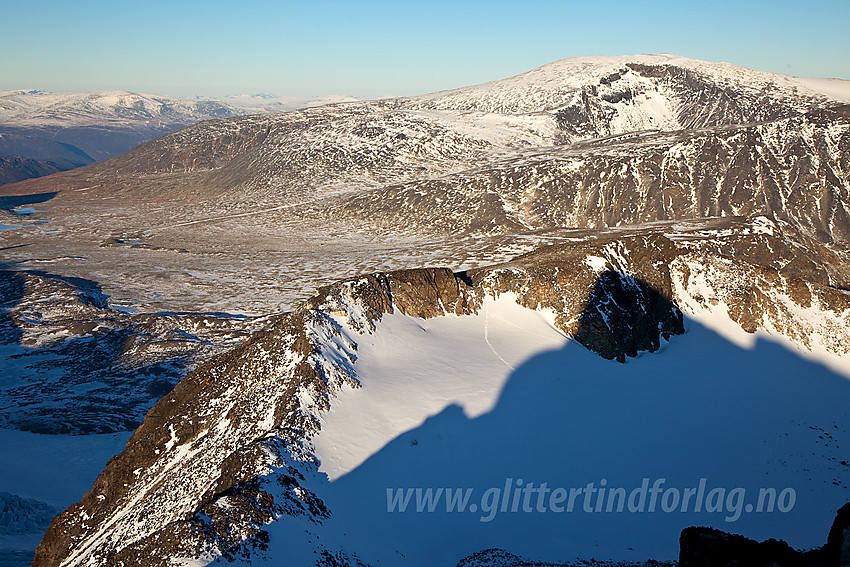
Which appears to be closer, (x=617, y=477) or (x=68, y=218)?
(x=617, y=477)

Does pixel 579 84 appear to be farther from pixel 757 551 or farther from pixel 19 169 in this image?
pixel 19 169

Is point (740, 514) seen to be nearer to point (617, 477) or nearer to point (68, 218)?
point (617, 477)

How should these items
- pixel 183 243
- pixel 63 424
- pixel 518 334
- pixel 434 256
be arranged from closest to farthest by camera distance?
pixel 518 334
pixel 63 424
pixel 434 256
pixel 183 243

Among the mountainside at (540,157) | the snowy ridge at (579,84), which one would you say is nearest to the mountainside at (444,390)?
the mountainside at (540,157)

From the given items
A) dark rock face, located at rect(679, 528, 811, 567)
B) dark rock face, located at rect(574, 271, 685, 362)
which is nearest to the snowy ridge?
dark rock face, located at rect(574, 271, 685, 362)

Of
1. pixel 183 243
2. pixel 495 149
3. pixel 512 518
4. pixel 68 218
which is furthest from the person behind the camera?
pixel 495 149

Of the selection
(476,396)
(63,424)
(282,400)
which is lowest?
(63,424)

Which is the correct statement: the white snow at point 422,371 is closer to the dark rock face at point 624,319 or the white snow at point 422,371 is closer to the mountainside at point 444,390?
the mountainside at point 444,390


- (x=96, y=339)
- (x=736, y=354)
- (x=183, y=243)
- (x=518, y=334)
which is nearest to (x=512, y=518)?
(x=518, y=334)
